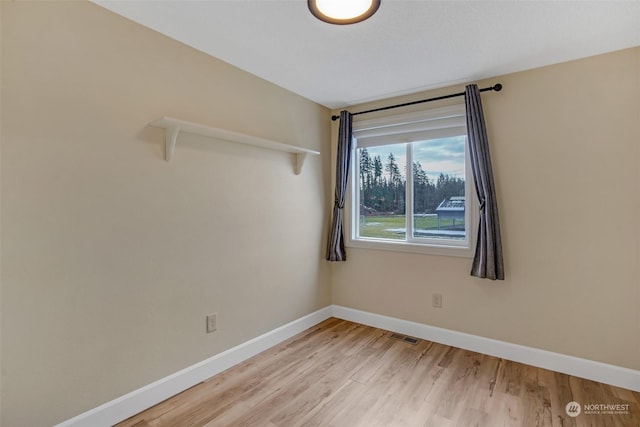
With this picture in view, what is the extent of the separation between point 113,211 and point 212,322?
1.01 metres

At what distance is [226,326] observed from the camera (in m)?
2.37

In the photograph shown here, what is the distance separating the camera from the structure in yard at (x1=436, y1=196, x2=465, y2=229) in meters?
2.83

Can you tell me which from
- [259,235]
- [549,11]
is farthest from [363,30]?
[259,235]

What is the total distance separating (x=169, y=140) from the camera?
1977 mm

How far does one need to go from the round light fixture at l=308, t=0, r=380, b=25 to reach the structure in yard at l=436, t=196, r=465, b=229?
1788mm

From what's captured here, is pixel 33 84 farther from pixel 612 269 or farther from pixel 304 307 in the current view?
pixel 612 269

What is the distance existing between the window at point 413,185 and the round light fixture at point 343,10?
4.72 ft

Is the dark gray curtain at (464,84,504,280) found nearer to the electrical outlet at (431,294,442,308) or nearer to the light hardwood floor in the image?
the electrical outlet at (431,294,442,308)

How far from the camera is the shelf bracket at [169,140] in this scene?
1.96 m

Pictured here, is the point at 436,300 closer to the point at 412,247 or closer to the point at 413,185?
the point at 412,247

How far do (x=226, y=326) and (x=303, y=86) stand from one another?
209cm

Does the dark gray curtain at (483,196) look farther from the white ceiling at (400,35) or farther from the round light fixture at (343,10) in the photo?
the round light fixture at (343,10)

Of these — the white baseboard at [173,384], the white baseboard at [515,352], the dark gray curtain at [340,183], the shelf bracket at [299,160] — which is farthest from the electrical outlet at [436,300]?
the shelf bracket at [299,160]
